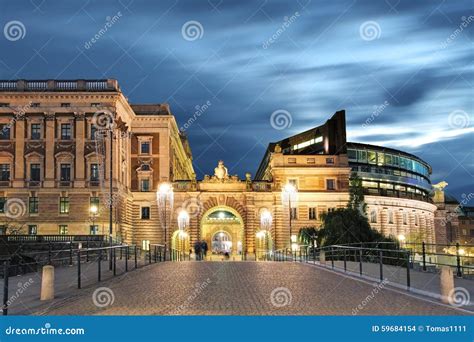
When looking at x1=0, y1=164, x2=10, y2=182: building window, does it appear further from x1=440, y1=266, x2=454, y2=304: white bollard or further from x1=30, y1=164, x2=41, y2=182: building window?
x1=440, y1=266, x2=454, y2=304: white bollard

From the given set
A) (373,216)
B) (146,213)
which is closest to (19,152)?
(146,213)

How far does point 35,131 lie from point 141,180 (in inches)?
595

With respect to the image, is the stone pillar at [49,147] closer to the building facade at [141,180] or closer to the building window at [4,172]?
the building facade at [141,180]

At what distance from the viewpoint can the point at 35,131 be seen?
6500cm

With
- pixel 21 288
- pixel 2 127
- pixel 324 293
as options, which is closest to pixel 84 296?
pixel 21 288

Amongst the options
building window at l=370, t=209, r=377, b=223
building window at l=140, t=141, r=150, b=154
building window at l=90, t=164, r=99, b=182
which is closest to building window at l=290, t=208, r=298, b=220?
building window at l=370, t=209, r=377, b=223

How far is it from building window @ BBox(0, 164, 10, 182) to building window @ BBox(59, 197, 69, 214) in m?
5.79

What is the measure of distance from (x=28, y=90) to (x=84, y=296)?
2021 inches

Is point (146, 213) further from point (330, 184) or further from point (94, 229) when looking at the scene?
point (330, 184)

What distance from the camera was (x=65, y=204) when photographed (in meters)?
64.2

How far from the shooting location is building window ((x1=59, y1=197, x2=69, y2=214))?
64.1 meters

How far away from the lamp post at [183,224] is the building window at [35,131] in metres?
18.0

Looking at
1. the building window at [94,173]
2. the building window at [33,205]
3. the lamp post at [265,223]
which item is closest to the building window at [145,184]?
the building window at [94,173]

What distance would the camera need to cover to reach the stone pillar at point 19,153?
6403 cm
